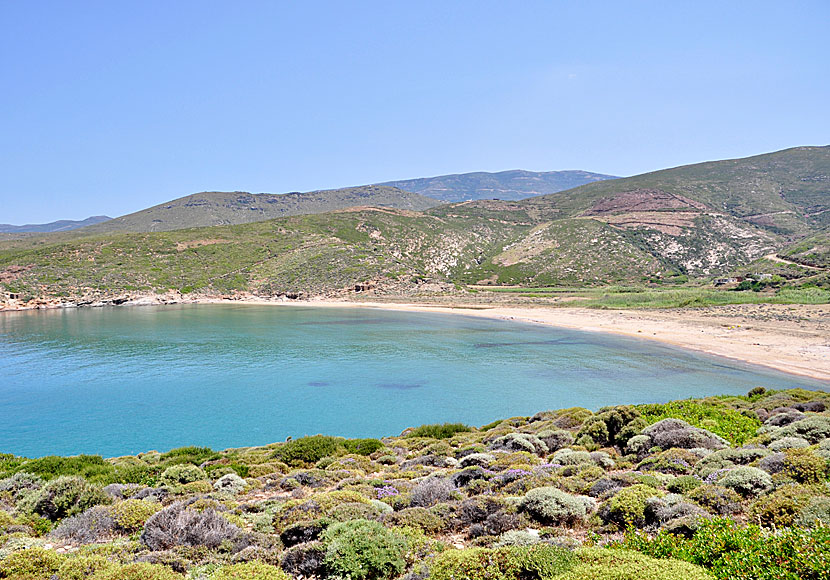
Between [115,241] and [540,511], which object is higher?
[115,241]

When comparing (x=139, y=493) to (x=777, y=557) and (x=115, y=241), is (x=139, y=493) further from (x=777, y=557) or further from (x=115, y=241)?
(x=115, y=241)

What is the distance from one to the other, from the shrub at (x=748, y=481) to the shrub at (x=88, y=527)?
12.0m

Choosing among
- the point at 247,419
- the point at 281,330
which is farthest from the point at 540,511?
the point at 281,330

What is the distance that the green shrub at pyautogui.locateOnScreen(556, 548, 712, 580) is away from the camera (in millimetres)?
4766

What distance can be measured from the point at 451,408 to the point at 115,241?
11214 cm

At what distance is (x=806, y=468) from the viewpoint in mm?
8781

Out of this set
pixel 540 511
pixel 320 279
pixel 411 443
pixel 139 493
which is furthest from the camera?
pixel 320 279

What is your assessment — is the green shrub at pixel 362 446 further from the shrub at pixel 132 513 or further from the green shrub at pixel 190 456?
the shrub at pixel 132 513

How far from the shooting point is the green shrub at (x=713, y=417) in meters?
14.1

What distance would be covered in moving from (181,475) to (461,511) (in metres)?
8.61

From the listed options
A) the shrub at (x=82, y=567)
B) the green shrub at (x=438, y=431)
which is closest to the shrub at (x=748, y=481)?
the shrub at (x=82, y=567)

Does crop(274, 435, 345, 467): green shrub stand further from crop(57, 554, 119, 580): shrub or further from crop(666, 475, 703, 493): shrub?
crop(666, 475, 703, 493): shrub

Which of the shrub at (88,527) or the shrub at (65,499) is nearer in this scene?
the shrub at (88,527)

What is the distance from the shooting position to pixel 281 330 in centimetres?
5494
